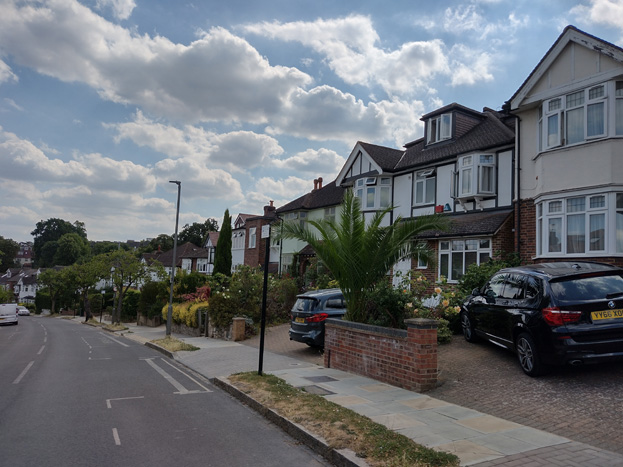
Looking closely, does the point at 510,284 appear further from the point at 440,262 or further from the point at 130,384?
the point at 440,262

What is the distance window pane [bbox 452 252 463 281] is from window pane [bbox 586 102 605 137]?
267 inches

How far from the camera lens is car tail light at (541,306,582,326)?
7211 mm

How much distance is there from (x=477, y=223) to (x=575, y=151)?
4812 millimetres

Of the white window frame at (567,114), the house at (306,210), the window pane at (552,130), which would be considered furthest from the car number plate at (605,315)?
the house at (306,210)

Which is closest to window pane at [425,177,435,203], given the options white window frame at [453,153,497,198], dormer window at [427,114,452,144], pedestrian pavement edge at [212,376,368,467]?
dormer window at [427,114,452,144]

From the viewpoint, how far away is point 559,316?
726 centimetres

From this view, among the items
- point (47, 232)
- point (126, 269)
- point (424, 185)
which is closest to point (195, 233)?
point (126, 269)

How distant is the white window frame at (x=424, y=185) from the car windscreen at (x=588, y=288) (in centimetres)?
1422

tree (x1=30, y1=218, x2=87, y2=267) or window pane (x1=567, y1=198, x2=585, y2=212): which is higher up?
tree (x1=30, y1=218, x2=87, y2=267)

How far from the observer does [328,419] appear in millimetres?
6375

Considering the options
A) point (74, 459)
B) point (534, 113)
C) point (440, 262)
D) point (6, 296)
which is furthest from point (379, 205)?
point (6, 296)

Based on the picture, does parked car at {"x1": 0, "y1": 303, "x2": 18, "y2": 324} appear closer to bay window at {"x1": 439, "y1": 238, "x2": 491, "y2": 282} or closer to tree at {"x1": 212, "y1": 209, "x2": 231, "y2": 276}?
tree at {"x1": 212, "y1": 209, "x2": 231, "y2": 276}

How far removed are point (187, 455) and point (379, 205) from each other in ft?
66.9

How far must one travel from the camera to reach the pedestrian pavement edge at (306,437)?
504 cm
